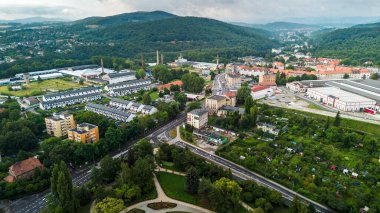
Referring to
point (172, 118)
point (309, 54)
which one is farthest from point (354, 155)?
point (309, 54)

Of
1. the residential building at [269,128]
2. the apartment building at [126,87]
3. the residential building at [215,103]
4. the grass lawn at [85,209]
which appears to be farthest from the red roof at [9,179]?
the apartment building at [126,87]

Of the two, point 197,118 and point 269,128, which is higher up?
point 197,118

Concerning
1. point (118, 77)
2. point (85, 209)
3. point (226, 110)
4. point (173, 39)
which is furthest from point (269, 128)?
point (173, 39)

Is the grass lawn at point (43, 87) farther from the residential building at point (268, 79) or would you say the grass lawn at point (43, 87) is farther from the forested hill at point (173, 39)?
the residential building at point (268, 79)

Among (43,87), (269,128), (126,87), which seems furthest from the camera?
(43,87)

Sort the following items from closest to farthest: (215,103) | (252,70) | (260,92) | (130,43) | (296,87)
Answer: (215,103), (260,92), (296,87), (252,70), (130,43)

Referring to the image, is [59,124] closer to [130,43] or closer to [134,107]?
[134,107]

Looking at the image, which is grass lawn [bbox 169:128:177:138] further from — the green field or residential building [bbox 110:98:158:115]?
the green field

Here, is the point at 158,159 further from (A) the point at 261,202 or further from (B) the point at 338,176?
(B) the point at 338,176
